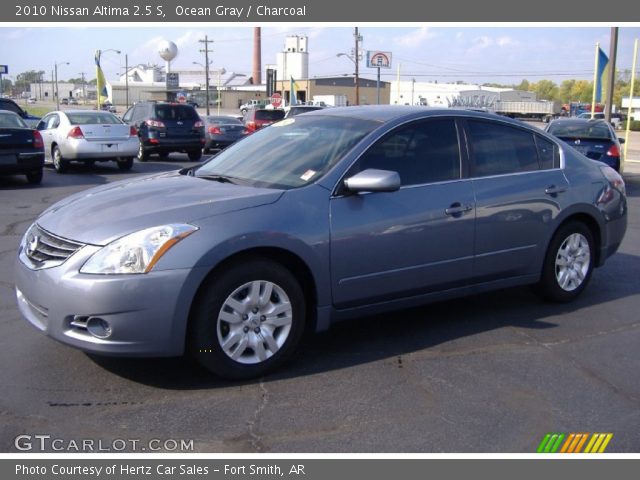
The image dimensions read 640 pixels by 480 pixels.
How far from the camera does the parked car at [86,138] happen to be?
1593 cm

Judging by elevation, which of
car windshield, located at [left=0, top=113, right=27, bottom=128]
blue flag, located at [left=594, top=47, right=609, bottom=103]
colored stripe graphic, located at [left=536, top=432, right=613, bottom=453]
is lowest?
colored stripe graphic, located at [left=536, top=432, right=613, bottom=453]

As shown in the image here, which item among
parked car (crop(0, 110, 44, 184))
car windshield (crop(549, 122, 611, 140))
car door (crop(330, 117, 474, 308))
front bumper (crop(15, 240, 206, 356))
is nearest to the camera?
front bumper (crop(15, 240, 206, 356))

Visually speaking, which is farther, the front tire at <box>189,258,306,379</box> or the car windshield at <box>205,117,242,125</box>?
the car windshield at <box>205,117,242,125</box>

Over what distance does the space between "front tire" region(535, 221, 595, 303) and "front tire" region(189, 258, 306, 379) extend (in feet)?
8.31

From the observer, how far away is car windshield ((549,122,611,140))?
14.4 metres

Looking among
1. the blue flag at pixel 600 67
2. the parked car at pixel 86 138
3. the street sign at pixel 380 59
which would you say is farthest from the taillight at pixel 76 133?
the street sign at pixel 380 59

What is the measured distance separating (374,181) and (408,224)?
51 centimetres

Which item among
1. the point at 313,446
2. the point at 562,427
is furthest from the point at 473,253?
the point at 313,446

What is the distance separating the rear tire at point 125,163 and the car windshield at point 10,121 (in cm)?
337

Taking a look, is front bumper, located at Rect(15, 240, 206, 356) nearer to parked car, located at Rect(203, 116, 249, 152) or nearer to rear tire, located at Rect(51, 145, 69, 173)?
rear tire, located at Rect(51, 145, 69, 173)

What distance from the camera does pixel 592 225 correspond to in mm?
6207

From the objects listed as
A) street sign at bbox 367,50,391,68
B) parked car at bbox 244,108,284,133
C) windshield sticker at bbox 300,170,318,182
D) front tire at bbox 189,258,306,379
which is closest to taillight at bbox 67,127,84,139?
parked car at bbox 244,108,284,133

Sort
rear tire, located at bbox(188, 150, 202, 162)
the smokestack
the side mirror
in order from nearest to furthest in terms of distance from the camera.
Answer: the side mirror < rear tire, located at bbox(188, 150, 202, 162) < the smokestack

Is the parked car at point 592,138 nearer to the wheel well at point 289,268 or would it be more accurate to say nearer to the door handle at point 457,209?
the door handle at point 457,209
